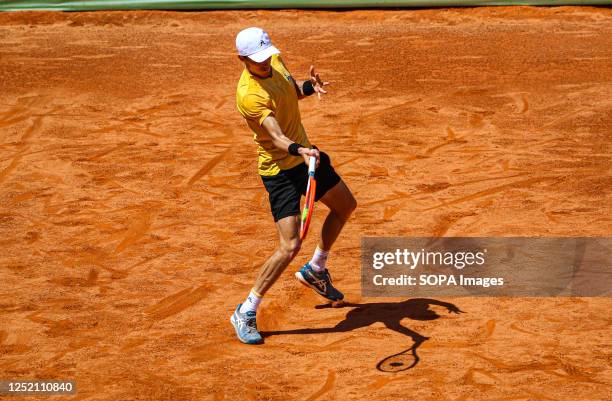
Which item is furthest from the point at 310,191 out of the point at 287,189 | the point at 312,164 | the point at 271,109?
the point at 271,109

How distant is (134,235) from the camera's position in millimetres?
10492

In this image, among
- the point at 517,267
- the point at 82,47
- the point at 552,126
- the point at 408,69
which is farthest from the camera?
the point at 82,47

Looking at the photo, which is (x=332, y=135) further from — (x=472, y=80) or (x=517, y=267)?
(x=517, y=267)

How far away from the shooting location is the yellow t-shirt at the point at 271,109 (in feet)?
25.8

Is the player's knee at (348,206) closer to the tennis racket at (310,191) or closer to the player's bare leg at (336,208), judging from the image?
the player's bare leg at (336,208)

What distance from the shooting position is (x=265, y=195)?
11.5 meters

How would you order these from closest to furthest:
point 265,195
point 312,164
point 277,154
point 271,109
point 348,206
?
point 312,164 → point 271,109 → point 277,154 → point 348,206 → point 265,195

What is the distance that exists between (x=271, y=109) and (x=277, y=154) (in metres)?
0.39

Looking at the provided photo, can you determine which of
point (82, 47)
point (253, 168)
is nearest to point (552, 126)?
point (253, 168)

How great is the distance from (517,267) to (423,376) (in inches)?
91.1

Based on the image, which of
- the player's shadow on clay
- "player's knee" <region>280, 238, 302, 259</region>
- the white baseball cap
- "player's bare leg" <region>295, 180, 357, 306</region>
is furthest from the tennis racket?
the player's shadow on clay

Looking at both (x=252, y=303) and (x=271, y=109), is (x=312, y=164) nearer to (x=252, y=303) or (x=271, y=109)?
(x=271, y=109)

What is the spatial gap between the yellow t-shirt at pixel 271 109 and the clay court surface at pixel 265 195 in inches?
57.4

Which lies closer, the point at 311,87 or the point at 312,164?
the point at 312,164
